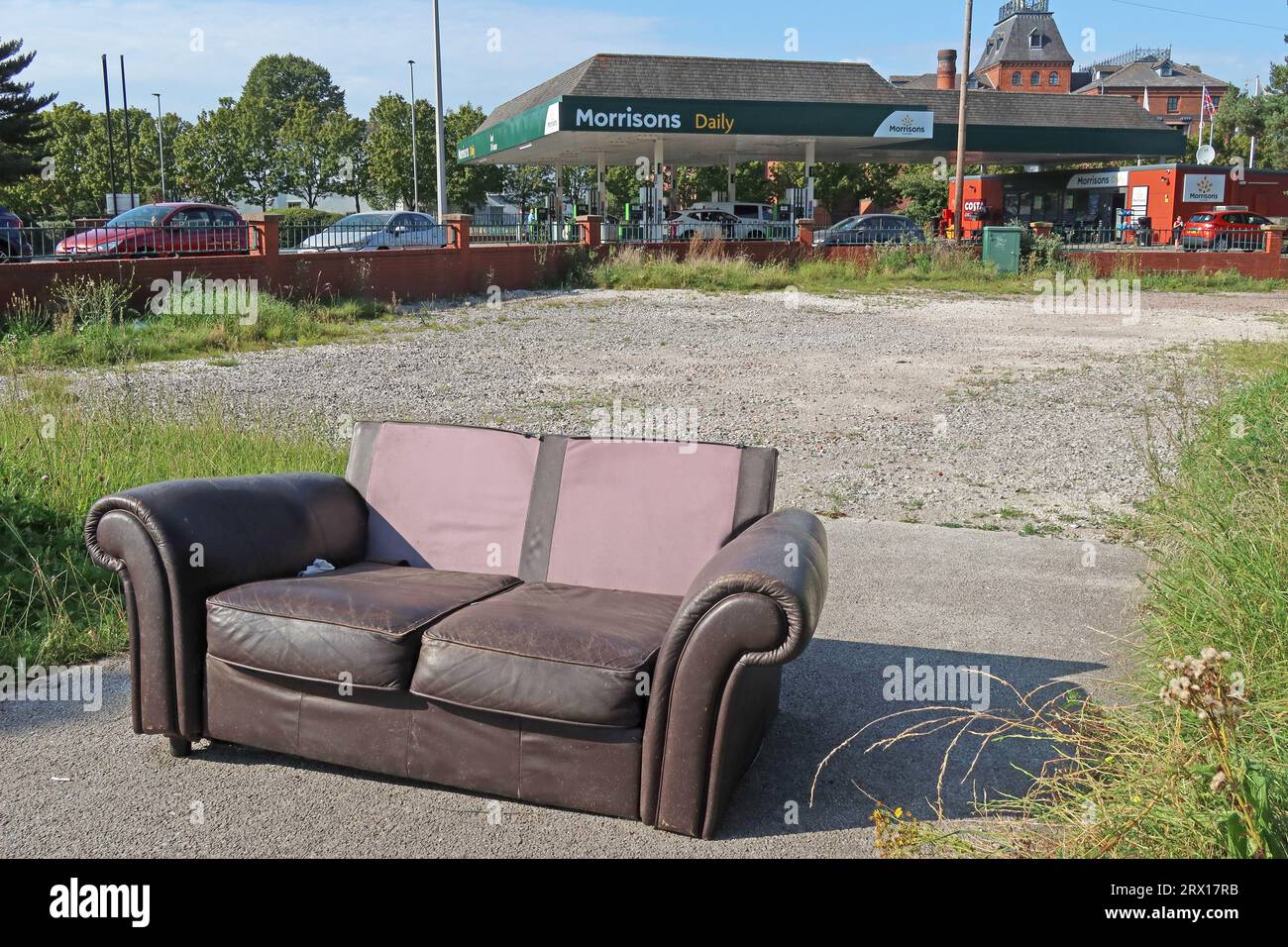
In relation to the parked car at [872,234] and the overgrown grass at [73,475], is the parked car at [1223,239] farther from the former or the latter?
the overgrown grass at [73,475]

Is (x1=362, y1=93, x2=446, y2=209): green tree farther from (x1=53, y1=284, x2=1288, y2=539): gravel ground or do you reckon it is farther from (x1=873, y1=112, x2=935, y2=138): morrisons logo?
(x1=53, y1=284, x2=1288, y2=539): gravel ground

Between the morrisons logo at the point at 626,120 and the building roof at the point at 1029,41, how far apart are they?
81849mm

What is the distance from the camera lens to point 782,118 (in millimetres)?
34031

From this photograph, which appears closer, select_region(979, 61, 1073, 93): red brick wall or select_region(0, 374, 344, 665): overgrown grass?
select_region(0, 374, 344, 665): overgrown grass

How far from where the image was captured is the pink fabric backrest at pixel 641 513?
4453 mm

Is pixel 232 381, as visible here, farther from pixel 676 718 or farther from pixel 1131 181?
pixel 1131 181

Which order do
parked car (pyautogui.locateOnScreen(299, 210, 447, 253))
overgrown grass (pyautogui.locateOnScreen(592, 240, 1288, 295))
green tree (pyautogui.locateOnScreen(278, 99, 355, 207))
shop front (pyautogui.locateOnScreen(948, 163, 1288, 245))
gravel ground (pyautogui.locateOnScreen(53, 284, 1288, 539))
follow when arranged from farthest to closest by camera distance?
green tree (pyautogui.locateOnScreen(278, 99, 355, 207)), shop front (pyautogui.locateOnScreen(948, 163, 1288, 245)), overgrown grass (pyautogui.locateOnScreen(592, 240, 1288, 295)), parked car (pyautogui.locateOnScreen(299, 210, 447, 253)), gravel ground (pyautogui.locateOnScreen(53, 284, 1288, 539))

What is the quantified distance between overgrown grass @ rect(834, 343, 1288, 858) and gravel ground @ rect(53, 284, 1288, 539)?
1668 mm

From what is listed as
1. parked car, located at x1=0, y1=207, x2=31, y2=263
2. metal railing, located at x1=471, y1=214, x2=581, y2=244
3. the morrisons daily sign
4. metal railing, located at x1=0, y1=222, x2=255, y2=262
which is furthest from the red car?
the morrisons daily sign

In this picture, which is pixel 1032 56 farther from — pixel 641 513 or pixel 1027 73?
pixel 641 513

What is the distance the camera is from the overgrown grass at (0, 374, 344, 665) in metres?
5.41

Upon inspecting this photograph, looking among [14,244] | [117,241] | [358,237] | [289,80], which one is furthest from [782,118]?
[289,80]

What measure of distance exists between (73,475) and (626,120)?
2768 centimetres

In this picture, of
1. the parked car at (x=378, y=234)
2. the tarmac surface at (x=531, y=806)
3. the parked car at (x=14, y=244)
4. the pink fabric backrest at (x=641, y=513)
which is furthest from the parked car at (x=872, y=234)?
the pink fabric backrest at (x=641, y=513)
